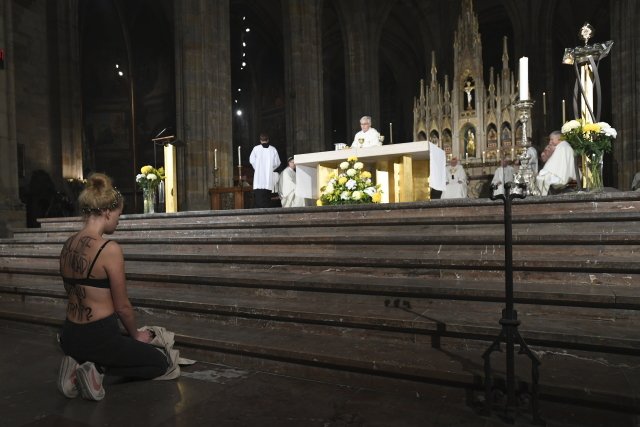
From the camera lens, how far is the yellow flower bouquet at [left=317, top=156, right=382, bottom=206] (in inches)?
281

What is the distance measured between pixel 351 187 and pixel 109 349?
4.88 meters

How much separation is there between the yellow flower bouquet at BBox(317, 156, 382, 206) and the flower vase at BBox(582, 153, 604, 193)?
293 cm

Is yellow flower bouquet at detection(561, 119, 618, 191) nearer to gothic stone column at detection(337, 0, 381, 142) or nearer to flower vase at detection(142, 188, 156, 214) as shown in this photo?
flower vase at detection(142, 188, 156, 214)

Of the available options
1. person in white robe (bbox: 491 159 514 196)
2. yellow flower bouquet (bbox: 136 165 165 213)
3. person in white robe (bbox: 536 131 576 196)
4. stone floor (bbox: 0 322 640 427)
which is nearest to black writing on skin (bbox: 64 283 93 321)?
stone floor (bbox: 0 322 640 427)

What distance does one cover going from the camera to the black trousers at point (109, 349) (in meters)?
2.75

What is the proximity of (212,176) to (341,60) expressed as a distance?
2146 centimetres

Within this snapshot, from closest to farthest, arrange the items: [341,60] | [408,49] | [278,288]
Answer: [278,288] → [408,49] → [341,60]

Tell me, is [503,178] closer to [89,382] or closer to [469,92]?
[89,382]

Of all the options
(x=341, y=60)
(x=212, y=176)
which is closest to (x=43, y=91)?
(x=212, y=176)

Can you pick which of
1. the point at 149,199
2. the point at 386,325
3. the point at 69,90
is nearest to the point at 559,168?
the point at 386,325

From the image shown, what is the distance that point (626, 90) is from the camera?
1278 centimetres

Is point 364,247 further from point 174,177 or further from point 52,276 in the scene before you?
point 174,177

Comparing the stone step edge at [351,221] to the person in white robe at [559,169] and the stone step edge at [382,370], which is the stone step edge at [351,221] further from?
the person in white robe at [559,169]

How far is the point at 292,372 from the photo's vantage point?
10.1 ft
